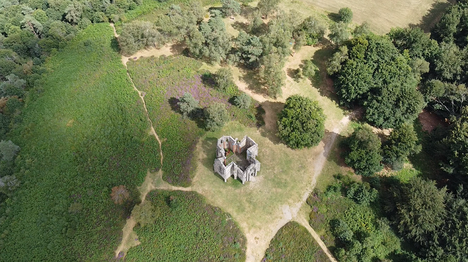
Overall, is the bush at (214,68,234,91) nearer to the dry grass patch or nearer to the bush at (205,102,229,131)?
the bush at (205,102,229,131)

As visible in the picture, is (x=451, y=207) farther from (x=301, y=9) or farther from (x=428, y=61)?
(x=301, y=9)

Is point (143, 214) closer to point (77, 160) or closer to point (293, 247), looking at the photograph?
point (77, 160)

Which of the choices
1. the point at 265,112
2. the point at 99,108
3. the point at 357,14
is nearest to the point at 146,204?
the point at 99,108

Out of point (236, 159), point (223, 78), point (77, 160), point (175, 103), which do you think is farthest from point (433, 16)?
point (77, 160)

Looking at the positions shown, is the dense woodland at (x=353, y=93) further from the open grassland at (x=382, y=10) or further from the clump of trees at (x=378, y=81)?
the open grassland at (x=382, y=10)

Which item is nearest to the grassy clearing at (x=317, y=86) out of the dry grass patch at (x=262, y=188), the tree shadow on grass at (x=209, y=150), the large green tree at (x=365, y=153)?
the large green tree at (x=365, y=153)
